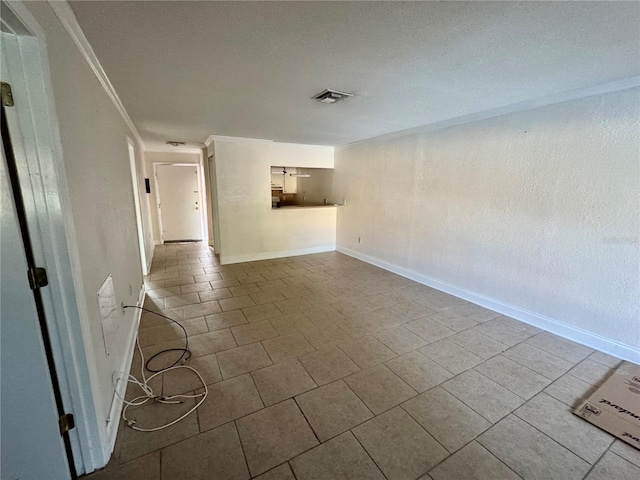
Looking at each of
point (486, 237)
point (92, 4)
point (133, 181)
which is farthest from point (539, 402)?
point (133, 181)

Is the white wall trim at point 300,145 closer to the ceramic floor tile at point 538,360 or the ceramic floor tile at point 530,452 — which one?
the ceramic floor tile at point 538,360

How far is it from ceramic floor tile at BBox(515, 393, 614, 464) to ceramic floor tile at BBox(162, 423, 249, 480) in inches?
69.5

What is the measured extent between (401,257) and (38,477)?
4247mm

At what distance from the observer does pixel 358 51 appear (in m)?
1.72

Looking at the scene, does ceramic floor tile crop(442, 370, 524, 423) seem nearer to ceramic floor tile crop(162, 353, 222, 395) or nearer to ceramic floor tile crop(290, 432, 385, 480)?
ceramic floor tile crop(290, 432, 385, 480)

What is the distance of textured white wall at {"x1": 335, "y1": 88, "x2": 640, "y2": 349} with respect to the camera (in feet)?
7.55

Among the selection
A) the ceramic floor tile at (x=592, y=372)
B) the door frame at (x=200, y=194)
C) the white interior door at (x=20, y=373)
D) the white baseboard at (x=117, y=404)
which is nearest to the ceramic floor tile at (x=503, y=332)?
the ceramic floor tile at (x=592, y=372)

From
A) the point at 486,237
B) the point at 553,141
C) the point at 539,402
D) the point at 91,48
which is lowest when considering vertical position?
the point at 539,402

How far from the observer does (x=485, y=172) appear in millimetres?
3199

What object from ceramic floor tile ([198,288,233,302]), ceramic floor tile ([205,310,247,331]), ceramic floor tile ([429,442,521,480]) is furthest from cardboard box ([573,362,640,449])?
ceramic floor tile ([198,288,233,302])

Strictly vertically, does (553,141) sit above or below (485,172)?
above

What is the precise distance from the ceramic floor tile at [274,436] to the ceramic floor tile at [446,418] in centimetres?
71

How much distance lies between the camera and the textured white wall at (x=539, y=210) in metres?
2.30

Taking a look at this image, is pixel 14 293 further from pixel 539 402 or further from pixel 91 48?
pixel 539 402
